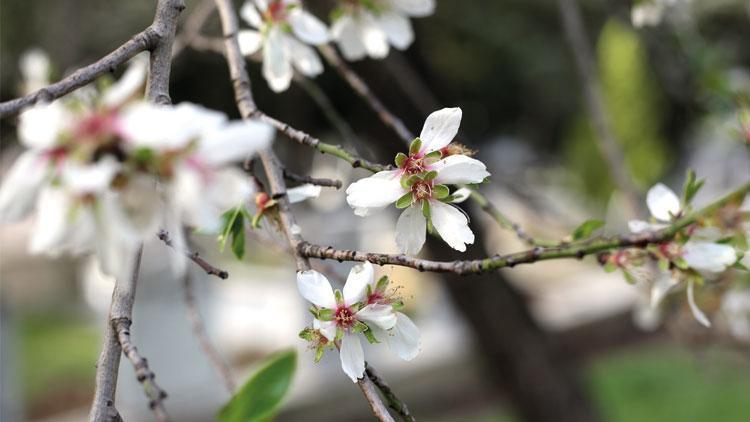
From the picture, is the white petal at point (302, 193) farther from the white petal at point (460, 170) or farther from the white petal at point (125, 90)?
the white petal at point (125, 90)

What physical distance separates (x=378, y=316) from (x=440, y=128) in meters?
0.14

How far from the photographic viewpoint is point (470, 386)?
4547 millimetres

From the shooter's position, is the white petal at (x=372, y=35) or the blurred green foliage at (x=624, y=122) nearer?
the white petal at (x=372, y=35)

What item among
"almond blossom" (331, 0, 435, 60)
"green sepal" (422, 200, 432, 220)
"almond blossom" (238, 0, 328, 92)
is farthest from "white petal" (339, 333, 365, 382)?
"almond blossom" (331, 0, 435, 60)

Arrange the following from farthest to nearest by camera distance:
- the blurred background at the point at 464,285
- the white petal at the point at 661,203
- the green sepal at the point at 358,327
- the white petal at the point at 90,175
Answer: the blurred background at the point at 464,285 < the white petal at the point at 661,203 < the green sepal at the point at 358,327 < the white petal at the point at 90,175

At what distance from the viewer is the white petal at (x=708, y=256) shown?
0.66 metres

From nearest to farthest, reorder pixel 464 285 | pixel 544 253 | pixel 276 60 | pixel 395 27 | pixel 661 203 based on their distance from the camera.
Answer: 1. pixel 544 253
2. pixel 661 203
3. pixel 276 60
4. pixel 395 27
5. pixel 464 285

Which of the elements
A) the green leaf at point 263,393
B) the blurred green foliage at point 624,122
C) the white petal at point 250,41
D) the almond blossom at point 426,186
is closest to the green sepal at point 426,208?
the almond blossom at point 426,186

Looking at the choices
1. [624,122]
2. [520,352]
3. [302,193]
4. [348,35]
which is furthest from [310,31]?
[624,122]

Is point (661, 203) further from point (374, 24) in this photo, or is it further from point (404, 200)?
point (374, 24)

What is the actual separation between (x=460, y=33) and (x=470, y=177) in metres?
10.6

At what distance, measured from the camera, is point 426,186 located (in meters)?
0.61

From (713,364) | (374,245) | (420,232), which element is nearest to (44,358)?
(374,245)

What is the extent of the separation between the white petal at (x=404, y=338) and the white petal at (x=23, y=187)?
0.92 ft
